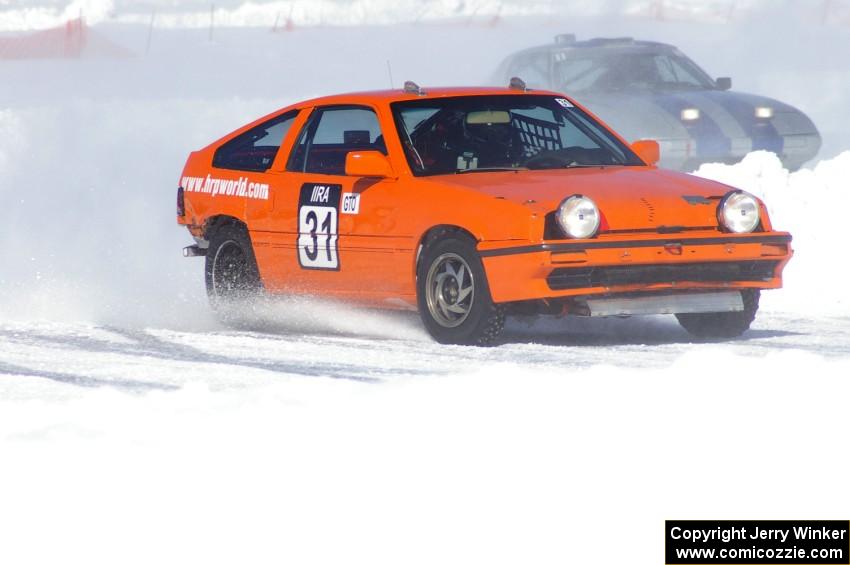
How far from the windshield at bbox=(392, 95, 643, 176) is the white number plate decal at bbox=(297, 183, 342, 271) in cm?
49

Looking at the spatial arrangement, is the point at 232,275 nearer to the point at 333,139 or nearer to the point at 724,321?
the point at 333,139

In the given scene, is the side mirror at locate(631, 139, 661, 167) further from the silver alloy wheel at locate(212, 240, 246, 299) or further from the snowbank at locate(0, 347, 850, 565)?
the snowbank at locate(0, 347, 850, 565)

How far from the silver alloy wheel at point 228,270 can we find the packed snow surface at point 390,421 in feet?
0.71

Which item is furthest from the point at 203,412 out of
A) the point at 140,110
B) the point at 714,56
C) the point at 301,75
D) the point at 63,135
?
the point at 301,75

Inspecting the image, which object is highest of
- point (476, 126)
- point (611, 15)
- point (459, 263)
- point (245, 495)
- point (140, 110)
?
point (611, 15)

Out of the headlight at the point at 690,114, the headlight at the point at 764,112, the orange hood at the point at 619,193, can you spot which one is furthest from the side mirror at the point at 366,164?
the headlight at the point at 764,112

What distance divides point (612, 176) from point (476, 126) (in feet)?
2.52

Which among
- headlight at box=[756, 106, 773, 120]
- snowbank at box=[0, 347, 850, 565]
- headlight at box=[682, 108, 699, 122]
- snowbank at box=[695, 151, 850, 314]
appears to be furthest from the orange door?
headlight at box=[756, 106, 773, 120]

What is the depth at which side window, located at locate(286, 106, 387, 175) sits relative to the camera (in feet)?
29.1

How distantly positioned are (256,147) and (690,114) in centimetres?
671

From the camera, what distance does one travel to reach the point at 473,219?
782cm

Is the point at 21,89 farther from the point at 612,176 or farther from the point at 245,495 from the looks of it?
the point at 245,495

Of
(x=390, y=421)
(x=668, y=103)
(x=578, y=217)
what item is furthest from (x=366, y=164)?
(x=668, y=103)

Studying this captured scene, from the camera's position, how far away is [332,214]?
8672 millimetres
